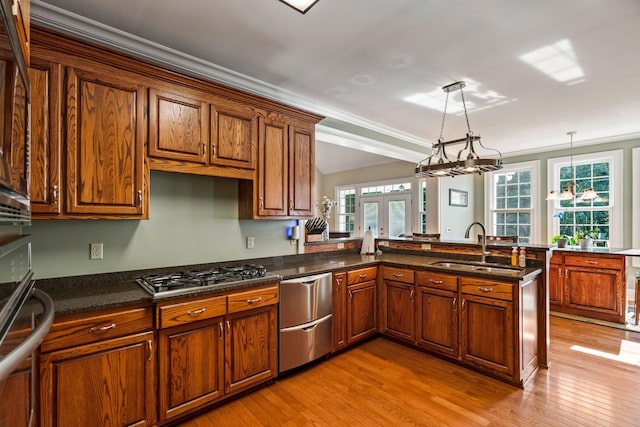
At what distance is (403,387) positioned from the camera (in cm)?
249

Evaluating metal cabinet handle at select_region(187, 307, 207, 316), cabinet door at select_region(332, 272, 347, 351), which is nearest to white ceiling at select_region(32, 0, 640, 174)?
cabinet door at select_region(332, 272, 347, 351)

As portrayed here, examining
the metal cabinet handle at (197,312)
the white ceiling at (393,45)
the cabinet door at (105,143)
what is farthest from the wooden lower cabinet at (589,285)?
the cabinet door at (105,143)

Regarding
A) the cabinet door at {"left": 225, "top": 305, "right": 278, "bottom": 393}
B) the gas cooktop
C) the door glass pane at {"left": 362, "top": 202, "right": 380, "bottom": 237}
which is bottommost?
the cabinet door at {"left": 225, "top": 305, "right": 278, "bottom": 393}

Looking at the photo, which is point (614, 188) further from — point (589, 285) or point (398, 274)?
point (398, 274)

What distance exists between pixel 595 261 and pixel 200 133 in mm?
4923

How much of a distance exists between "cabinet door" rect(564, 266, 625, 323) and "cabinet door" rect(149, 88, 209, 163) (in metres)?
4.85

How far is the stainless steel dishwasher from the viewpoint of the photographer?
2.59 m

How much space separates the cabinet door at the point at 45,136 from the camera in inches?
69.8

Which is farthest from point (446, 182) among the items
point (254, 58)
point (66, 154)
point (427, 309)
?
point (66, 154)

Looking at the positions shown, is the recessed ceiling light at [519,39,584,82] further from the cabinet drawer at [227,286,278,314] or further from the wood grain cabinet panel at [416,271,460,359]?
the cabinet drawer at [227,286,278,314]

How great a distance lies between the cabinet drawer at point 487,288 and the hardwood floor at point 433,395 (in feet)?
2.31

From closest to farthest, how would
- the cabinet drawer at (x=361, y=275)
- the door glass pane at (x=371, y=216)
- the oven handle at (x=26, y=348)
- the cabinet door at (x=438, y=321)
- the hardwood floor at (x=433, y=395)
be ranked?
1. the oven handle at (x=26, y=348)
2. the hardwood floor at (x=433, y=395)
3. the cabinet door at (x=438, y=321)
4. the cabinet drawer at (x=361, y=275)
5. the door glass pane at (x=371, y=216)

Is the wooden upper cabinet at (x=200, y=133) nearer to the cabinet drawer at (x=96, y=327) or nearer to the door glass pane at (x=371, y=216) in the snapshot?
the cabinet drawer at (x=96, y=327)

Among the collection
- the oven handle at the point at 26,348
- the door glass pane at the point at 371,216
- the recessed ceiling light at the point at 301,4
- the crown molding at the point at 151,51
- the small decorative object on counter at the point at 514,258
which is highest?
the crown molding at the point at 151,51
